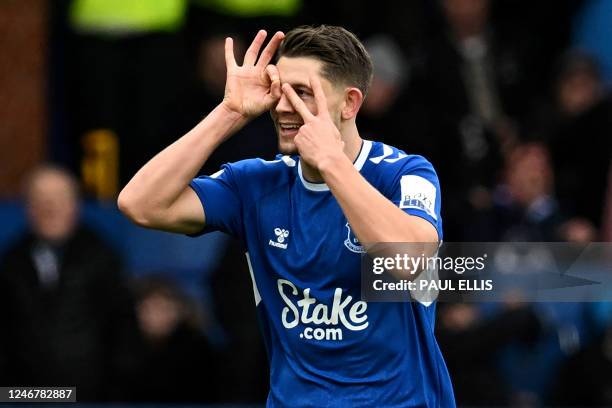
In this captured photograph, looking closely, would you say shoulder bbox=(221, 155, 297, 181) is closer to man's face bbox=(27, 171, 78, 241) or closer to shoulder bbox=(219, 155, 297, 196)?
shoulder bbox=(219, 155, 297, 196)

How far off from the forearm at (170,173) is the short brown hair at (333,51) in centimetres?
41

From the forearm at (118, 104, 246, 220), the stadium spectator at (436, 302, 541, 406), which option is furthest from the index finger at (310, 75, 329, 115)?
the stadium spectator at (436, 302, 541, 406)

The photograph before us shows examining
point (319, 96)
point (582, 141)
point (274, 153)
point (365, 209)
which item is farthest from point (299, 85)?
point (582, 141)

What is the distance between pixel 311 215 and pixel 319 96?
0.48m

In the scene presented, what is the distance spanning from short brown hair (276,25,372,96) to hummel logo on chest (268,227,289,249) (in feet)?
1.92

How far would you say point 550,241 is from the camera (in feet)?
30.7

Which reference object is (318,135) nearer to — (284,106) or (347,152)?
(284,106)

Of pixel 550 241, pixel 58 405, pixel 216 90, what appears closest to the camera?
pixel 58 405

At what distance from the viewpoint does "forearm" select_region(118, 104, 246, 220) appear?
18.0 ft

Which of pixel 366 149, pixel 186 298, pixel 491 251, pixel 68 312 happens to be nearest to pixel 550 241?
pixel 491 251

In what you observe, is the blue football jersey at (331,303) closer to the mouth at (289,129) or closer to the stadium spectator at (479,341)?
the mouth at (289,129)

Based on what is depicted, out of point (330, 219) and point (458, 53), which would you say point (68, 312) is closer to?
point (458, 53)

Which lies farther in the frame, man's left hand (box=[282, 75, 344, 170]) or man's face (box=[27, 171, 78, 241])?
man's face (box=[27, 171, 78, 241])

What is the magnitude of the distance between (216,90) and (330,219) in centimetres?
474
